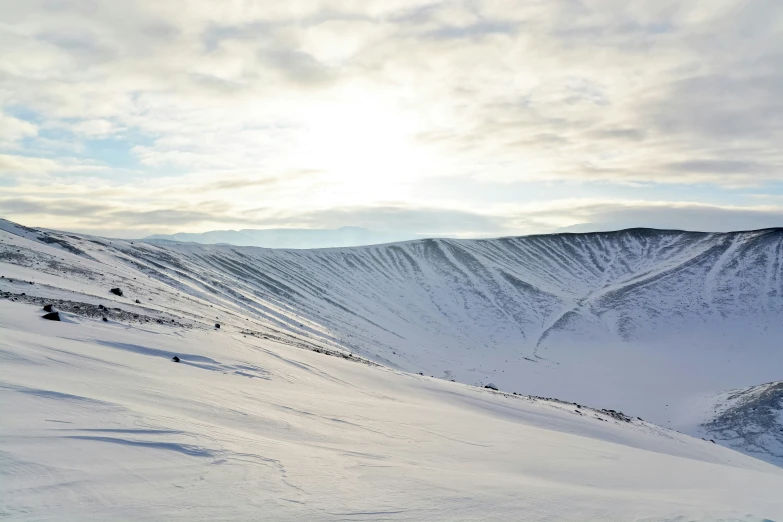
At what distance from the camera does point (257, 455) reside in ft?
19.7

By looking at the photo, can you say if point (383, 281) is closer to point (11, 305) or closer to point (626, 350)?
point (626, 350)

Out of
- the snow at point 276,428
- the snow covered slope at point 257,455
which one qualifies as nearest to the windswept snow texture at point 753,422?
the snow at point 276,428

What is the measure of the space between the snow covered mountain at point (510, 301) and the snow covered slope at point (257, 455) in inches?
266

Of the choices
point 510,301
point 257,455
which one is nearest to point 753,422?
point 257,455

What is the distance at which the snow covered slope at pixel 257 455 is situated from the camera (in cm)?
459

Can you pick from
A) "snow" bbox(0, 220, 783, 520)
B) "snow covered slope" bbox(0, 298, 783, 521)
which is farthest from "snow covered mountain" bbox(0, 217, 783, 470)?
"snow covered slope" bbox(0, 298, 783, 521)

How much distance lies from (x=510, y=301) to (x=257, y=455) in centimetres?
7403

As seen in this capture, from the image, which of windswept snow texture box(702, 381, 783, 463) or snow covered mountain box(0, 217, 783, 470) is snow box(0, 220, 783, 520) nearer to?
windswept snow texture box(702, 381, 783, 463)

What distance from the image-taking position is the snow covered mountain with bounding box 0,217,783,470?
3216 centimetres

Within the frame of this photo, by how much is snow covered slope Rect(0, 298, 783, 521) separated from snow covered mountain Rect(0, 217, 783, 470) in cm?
675

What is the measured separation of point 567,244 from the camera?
10656cm

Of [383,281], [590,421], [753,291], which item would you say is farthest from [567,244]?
[590,421]

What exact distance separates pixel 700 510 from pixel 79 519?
6.55m

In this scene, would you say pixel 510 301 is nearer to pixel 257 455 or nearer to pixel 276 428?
pixel 276 428
